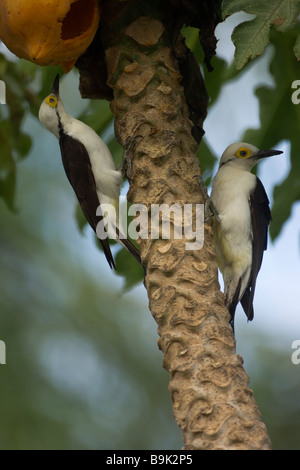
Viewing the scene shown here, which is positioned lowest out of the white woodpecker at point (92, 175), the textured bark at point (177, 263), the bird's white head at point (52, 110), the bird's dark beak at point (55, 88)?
the textured bark at point (177, 263)

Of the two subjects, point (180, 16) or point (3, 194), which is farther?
point (3, 194)

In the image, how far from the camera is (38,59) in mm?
3500

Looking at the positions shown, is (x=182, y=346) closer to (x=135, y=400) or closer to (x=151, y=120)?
(x=151, y=120)

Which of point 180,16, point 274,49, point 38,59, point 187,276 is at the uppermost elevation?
point 274,49

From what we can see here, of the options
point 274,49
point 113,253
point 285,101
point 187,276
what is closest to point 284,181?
point 285,101

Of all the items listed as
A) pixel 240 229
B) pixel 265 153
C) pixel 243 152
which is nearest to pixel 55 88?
pixel 243 152

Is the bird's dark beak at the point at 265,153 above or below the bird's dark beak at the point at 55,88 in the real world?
below

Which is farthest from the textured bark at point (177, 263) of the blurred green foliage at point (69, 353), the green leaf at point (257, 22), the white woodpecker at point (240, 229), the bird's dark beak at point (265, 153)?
the blurred green foliage at point (69, 353)

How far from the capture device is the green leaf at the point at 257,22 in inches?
118

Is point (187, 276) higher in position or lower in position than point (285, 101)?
lower

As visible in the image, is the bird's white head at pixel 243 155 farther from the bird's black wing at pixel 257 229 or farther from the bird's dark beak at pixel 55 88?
the bird's dark beak at pixel 55 88

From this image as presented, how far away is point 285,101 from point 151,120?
134cm

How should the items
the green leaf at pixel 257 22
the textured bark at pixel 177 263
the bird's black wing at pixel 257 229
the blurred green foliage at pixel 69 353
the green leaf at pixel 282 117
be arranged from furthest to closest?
the blurred green foliage at pixel 69 353
the green leaf at pixel 282 117
the bird's black wing at pixel 257 229
the green leaf at pixel 257 22
the textured bark at pixel 177 263

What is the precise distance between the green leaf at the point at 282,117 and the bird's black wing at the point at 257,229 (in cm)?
7
